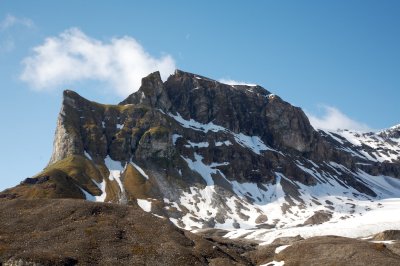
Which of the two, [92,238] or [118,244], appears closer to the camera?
[118,244]

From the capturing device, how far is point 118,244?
3415 inches

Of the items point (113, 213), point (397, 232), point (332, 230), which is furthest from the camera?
point (332, 230)

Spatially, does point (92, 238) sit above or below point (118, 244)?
above

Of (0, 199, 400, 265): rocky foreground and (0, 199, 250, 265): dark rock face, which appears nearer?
(0, 199, 250, 265): dark rock face

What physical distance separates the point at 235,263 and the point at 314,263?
44.9 feet

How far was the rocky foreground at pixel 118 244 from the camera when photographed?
265 ft

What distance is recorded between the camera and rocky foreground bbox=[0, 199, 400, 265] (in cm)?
8075

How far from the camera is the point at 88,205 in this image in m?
104

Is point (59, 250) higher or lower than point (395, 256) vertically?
higher

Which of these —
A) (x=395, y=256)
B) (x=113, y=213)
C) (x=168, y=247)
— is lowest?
(x=395, y=256)

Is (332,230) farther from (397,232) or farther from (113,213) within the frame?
(113,213)

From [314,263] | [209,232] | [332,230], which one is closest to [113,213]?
[314,263]

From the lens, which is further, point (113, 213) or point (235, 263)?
point (113, 213)

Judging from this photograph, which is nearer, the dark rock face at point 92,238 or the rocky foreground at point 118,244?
the dark rock face at point 92,238
